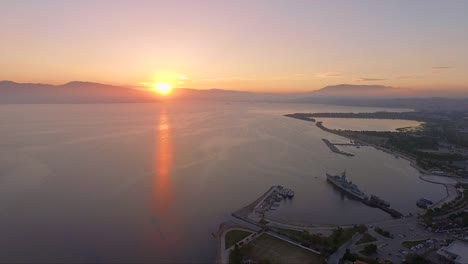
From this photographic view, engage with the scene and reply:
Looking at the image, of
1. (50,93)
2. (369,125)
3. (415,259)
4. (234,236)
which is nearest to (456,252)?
(415,259)

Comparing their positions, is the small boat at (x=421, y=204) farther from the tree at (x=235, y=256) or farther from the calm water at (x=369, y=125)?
the calm water at (x=369, y=125)

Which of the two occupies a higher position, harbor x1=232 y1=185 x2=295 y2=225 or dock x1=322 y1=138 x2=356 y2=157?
dock x1=322 y1=138 x2=356 y2=157

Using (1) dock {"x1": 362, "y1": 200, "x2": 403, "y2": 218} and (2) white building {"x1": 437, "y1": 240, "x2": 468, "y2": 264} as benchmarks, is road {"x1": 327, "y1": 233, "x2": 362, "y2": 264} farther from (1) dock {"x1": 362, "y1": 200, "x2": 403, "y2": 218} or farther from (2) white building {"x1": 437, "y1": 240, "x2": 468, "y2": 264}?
(1) dock {"x1": 362, "y1": 200, "x2": 403, "y2": 218}

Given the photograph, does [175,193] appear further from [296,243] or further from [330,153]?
[330,153]

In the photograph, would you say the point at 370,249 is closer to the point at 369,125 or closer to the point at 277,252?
the point at 277,252

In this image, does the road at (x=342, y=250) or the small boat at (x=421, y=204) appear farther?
the small boat at (x=421, y=204)

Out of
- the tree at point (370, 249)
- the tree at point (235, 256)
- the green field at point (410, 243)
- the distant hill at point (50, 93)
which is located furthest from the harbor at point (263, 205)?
the distant hill at point (50, 93)

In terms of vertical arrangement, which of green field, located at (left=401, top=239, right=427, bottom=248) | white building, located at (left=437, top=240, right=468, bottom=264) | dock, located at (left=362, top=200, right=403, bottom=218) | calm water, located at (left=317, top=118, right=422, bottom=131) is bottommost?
dock, located at (left=362, top=200, right=403, bottom=218)

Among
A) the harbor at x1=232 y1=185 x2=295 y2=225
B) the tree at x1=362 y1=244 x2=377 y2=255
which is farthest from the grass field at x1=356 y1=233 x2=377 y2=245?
the harbor at x1=232 y1=185 x2=295 y2=225
